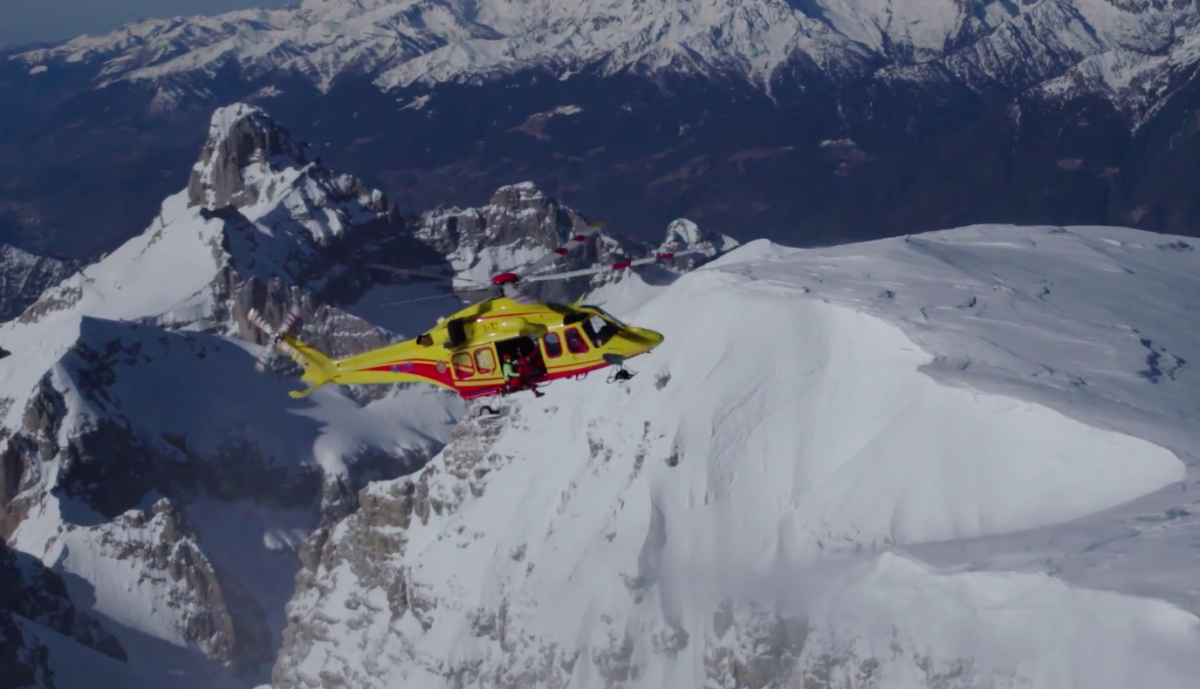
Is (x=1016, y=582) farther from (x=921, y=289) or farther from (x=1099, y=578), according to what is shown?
(x=921, y=289)

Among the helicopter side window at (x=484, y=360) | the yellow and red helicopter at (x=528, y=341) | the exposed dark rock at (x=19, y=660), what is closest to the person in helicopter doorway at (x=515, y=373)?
the yellow and red helicopter at (x=528, y=341)

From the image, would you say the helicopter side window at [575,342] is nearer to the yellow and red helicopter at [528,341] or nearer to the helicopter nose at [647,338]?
the yellow and red helicopter at [528,341]

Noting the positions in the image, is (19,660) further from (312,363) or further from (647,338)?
(647,338)

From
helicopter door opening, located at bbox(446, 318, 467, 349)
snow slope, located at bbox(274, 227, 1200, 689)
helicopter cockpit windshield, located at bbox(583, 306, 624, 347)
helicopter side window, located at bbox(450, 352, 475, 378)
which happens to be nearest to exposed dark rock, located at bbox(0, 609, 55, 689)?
snow slope, located at bbox(274, 227, 1200, 689)

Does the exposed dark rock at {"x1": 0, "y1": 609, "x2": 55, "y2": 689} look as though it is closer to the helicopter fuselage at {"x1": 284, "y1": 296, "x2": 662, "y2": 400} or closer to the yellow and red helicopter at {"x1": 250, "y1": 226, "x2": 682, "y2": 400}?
the yellow and red helicopter at {"x1": 250, "y1": 226, "x2": 682, "y2": 400}

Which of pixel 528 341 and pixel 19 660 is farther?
pixel 19 660

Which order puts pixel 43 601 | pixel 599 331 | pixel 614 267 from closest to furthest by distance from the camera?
pixel 614 267
pixel 599 331
pixel 43 601

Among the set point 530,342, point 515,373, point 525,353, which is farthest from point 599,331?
point 515,373
